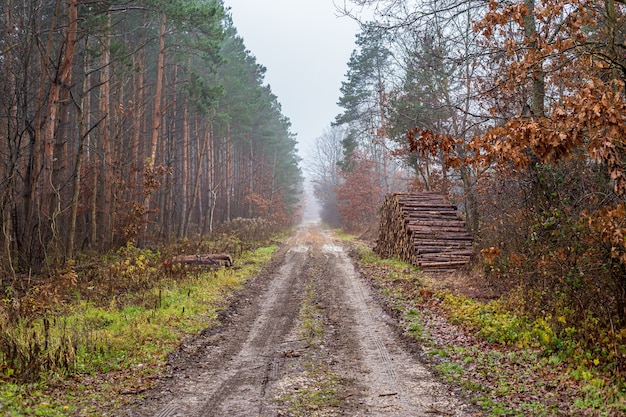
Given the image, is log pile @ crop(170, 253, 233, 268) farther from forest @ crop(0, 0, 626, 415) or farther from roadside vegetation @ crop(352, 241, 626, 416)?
roadside vegetation @ crop(352, 241, 626, 416)

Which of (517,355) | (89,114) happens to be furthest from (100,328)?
(89,114)

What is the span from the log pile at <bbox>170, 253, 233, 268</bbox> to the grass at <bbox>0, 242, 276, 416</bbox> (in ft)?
13.1

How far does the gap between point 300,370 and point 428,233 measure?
1129 cm

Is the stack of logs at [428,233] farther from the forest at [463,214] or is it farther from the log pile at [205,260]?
the log pile at [205,260]

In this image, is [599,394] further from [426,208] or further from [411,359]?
[426,208]

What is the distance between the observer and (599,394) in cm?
568

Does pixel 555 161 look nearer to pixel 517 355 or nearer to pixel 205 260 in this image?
pixel 517 355

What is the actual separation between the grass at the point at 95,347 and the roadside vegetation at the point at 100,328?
0.01 m

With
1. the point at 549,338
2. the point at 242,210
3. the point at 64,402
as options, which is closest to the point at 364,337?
the point at 549,338

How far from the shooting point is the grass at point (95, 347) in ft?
19.8

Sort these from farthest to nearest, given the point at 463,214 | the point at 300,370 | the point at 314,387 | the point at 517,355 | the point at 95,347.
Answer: the point at 463,214 → the point at 95,347 → the point at 517,355 → the point at 300,370 → the point at 314,387

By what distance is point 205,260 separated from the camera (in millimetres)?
17688

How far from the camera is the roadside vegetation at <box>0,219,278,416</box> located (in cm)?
625

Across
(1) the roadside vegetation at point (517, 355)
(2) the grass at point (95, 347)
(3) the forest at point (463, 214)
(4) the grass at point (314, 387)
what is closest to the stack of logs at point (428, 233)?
(3) the forest at point (463, 214)
